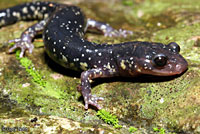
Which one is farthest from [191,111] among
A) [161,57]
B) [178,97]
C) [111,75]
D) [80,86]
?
[80,86]

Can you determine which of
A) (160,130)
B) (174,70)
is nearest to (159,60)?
(174,70)

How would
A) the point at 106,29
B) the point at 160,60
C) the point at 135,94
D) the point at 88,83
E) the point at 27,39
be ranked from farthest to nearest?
1. the point at 106,29
2. the point at 27,39
3. the point at 88,83
4. the point at 135,94
5. the point at 160,60

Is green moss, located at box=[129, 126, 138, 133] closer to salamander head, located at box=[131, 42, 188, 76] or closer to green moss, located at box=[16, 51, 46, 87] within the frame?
salamander head, located at box=[131, 42, 188, 76]

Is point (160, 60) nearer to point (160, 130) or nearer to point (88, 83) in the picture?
point (160, 130)

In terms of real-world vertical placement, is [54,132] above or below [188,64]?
below

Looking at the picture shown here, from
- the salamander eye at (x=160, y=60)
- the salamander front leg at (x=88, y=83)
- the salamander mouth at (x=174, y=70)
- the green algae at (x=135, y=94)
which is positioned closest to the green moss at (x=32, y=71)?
the green algae at (x=135, y=94)

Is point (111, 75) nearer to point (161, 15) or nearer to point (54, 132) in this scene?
point (54, 132)

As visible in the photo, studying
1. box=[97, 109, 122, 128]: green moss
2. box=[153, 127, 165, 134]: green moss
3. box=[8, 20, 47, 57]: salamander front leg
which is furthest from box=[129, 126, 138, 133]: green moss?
box=[8, 20, 47, 57]: salamander front leg
